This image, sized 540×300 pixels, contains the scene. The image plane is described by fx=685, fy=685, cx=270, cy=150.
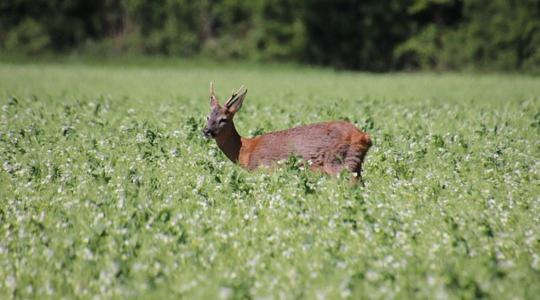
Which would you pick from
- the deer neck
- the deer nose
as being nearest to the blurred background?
the deer neck

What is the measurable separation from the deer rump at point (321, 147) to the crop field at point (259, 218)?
0.64ft

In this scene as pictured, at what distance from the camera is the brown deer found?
25.1 ft

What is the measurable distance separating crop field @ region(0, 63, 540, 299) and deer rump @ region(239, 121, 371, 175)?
19 centimetres

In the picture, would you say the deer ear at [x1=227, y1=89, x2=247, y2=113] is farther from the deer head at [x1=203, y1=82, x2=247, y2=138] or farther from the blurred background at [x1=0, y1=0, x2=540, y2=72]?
the blurred background at [x1=0, y1=0, x2=540, y2=72]

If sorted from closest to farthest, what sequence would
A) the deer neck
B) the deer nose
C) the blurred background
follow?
1. the deer nose
2. the deer neck
3. the blurred background

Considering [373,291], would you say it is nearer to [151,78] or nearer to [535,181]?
[535,181]

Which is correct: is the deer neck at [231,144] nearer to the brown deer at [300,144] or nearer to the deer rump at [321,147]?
the brown deer at [300,144]

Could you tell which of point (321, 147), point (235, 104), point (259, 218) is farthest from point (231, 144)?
point (259, 218)

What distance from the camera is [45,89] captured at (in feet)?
69.5

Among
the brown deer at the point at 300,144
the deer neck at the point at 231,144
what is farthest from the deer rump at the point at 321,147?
the deer neck at the point at 231,144

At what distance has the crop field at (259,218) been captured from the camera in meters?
4.85

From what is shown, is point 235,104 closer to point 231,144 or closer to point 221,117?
point 221,117

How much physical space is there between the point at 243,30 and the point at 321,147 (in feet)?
115

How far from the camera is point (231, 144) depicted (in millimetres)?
8672
